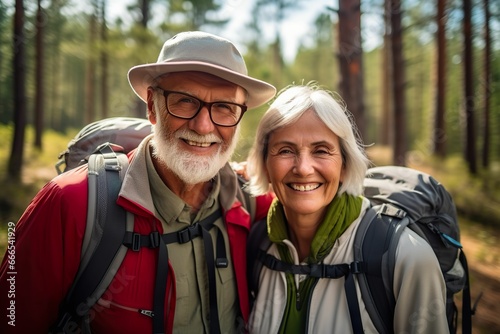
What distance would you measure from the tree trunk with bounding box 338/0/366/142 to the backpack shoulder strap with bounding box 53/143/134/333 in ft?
12.7

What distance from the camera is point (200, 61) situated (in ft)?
6.44

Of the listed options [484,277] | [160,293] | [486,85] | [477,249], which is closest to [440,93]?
[486,85]

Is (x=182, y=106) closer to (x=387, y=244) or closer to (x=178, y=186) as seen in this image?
(x=178, y=186)

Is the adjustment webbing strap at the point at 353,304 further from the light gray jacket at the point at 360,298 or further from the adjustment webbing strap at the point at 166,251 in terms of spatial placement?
the adjustment webbing strap at the point at 166,251

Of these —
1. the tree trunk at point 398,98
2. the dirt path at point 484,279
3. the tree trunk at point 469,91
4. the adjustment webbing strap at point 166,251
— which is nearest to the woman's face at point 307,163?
the adjustment webbing strap at point 166,251

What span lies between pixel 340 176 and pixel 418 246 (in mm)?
652

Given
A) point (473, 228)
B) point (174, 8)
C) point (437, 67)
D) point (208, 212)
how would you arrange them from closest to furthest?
point (208, 212)
point (473, 228)
point (174, 8)
point (437, 67)

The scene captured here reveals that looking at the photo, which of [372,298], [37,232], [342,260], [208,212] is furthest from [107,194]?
[372,298]

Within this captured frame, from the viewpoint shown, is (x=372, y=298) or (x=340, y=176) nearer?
(x=372, y=298)

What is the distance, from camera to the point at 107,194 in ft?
5.85

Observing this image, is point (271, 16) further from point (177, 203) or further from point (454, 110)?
point (177, 203)

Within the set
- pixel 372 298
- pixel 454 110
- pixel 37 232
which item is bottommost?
pixel 372 298

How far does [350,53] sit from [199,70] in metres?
3.52

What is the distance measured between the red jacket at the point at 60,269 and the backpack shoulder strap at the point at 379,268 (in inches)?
44.2
